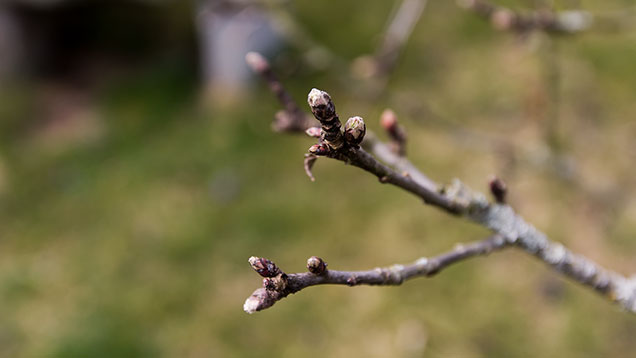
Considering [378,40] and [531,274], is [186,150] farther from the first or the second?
[531,274]

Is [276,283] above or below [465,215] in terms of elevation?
below

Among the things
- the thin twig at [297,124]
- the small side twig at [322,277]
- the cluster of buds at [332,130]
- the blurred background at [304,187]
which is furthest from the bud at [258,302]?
the blurred background at [304,187]

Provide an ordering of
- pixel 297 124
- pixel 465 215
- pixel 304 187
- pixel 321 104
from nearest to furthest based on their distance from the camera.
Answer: pixel 321 104 → pixel 465 215 → pixel 297 124 → pixel 304 187

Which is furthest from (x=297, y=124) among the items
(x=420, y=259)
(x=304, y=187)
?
(x=304, y=187)

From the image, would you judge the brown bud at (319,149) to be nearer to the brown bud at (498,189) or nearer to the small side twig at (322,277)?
the small side twig at (322,277)

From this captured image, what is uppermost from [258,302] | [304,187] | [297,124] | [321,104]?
[304,187]

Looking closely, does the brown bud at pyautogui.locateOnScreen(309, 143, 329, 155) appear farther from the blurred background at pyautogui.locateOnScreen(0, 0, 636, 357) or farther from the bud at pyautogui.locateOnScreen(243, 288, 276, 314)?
the blurred background at pyautogui.locateOnScreen(0, 0, 636, 357)

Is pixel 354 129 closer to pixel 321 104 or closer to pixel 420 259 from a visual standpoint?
pixel 321 104
